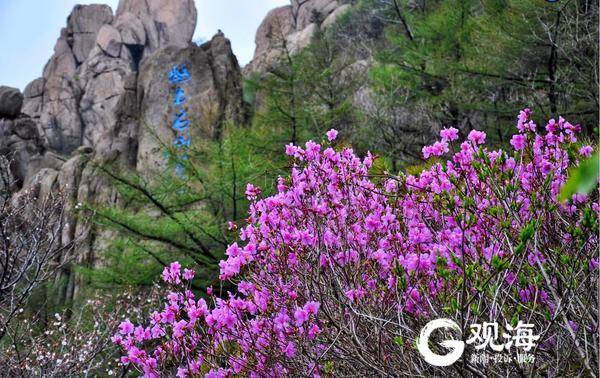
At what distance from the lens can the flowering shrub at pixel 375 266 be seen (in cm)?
203

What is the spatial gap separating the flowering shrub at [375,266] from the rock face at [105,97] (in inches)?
337

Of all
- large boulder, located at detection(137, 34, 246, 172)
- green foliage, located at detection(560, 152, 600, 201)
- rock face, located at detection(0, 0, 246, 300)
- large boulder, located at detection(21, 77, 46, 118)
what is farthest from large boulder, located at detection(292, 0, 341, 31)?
green foliage, located at detection(560, 152, 600, 201)

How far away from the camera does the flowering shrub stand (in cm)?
203

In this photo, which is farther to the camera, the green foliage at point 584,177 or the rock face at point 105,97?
the rock face at point 105,97

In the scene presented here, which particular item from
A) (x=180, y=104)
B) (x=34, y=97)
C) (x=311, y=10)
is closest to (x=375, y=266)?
(x=180, y=104)

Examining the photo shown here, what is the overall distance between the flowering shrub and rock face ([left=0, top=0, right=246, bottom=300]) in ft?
28.0

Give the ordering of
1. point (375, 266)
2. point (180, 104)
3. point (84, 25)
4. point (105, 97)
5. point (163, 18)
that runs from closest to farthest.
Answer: point (375, 266) < point (180, 104) < point (105, 97) < point (84, 25) < point (163, 18)

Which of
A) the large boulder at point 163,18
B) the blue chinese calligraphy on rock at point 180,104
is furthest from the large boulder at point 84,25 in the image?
Result: the blue chinese calligraphy on rock at point 180,104

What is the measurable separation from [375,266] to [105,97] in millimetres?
34164

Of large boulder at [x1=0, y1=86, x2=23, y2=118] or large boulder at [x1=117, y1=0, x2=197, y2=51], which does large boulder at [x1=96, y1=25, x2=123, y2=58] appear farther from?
large boulder at [x1=0, y1=86, x2=23, y2=118]

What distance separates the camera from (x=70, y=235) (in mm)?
13641

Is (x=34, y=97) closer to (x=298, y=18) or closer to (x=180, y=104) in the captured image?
(x=298, y=18)

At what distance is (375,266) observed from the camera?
2.60 meters

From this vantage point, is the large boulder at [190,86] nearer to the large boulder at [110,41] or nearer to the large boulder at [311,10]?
the large boulder at [311,10]
